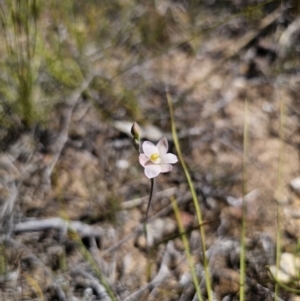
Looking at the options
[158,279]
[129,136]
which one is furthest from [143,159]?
[129,136]

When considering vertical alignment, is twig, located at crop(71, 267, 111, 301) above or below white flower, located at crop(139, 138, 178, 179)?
below

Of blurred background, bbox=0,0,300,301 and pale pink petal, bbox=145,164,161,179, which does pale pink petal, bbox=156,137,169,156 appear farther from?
blurred background, bbox=0,0,300,301

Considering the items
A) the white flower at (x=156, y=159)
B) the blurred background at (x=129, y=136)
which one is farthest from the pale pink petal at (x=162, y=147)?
the blurred background at (x=129, y=136)

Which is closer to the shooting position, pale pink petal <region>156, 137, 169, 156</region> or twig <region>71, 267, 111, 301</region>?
pale pink petal <region>156, 137, 169, 156</region>

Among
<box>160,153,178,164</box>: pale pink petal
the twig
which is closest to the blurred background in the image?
the twig

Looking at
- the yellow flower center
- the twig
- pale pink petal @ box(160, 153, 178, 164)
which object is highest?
the yellow flower center

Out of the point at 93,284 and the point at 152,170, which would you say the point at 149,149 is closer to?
the point at 152,170

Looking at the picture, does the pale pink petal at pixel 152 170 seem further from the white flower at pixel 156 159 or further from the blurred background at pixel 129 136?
the blurred background at pixel 129 136
